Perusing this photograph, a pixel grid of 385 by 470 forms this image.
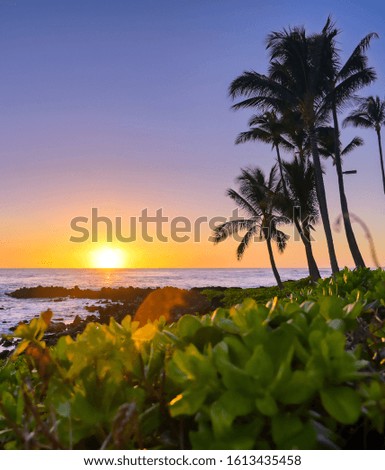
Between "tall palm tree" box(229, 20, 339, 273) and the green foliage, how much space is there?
19.5 m

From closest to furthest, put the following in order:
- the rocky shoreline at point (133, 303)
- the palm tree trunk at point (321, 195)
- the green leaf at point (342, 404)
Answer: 1. the green leaf at point (342, 404)
2. the palm tree trunk at point (321, 195)
3. the rocky shoreline at point (133, 303)

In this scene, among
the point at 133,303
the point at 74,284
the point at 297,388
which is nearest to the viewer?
the point at 297,388

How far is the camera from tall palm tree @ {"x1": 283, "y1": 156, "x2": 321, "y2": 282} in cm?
2488

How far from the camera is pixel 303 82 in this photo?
20.5 m

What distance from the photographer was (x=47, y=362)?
1.02m

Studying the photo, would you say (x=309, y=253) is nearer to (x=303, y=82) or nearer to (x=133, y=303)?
(x=303, y=82)

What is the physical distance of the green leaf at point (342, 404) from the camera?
2.77 ft

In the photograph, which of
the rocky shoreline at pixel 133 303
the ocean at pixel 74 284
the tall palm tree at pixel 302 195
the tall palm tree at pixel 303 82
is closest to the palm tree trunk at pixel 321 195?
the tall palm tree at pixel 303 82

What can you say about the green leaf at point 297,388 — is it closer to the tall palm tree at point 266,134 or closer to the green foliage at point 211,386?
the green foliage at point 211,386

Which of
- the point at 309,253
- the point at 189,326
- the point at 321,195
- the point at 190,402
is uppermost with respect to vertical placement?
the point at 321,195

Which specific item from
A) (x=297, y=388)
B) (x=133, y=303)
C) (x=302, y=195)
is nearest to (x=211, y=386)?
(x=297, y=388)

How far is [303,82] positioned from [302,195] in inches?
253

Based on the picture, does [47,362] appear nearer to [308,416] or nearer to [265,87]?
[308,416]
